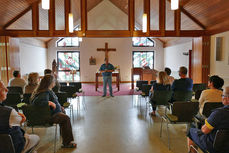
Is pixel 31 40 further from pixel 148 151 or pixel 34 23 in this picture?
pixel 148 151

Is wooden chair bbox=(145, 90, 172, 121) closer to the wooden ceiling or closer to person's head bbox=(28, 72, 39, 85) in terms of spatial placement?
person's head bbox=(28, 72, 39, 85)

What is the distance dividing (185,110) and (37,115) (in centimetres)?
220

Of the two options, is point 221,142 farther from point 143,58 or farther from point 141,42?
point 141,42

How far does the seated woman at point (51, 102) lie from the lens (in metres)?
2.49

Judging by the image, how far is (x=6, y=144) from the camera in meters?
1.57

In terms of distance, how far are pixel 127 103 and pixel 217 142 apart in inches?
156

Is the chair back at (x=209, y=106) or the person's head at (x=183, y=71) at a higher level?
the person's head at (x=183, y=71)

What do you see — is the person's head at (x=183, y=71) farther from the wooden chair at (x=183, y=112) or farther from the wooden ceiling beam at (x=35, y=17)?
the wooden ceiling beam at (x=35, y=17)

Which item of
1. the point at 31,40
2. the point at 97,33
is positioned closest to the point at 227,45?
the point at 97,33

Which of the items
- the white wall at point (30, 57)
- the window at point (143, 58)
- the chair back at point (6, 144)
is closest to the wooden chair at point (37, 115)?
the chair back at point (6, 144)

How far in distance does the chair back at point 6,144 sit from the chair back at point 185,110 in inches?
82.2

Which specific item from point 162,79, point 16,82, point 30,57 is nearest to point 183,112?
point 162,79

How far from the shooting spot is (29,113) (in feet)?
8.30

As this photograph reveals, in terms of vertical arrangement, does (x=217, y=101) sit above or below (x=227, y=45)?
below
